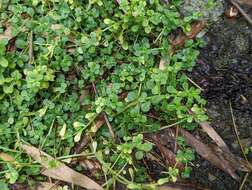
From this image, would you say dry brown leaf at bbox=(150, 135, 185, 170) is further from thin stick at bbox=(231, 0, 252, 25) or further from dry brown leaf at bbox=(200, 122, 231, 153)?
thin stick at bbox=(231, 0, 252, 25)

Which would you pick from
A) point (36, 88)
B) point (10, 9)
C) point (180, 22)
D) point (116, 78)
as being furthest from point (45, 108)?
point (180, 22)

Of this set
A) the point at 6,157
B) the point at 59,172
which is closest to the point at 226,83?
the point at 59,172

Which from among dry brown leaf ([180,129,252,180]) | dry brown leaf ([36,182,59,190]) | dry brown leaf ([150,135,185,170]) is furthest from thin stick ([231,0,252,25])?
dry brown leaf ([36,182,59,190])

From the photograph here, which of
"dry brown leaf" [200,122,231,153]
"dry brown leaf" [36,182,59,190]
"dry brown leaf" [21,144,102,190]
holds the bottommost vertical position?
"dry brown leaf" [36,182,59,190]

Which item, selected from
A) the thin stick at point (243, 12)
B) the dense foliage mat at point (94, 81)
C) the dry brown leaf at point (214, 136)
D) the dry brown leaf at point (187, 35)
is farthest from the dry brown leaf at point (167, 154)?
the thin stick at point (243, 12)

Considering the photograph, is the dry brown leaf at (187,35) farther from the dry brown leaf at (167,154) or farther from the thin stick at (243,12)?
the dry brown leaf at (167,154)

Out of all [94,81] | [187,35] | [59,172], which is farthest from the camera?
[187,35]

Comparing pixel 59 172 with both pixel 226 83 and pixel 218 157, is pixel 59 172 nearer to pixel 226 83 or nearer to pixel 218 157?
pixel 218 157

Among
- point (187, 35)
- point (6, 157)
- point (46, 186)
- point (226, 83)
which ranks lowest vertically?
point (46, 186)
